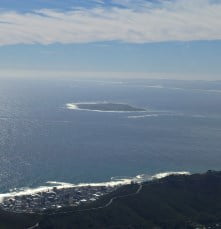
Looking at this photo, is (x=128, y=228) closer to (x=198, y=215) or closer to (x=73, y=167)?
(x=198, y=215)

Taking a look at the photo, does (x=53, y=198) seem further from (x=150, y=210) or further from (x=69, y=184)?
(x=150, y=210)

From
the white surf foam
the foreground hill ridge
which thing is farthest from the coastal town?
the foreground hill ridge

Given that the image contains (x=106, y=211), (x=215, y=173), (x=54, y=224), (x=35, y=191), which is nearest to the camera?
(x=54, y=224)

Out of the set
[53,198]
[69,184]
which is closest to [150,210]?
[53,198]

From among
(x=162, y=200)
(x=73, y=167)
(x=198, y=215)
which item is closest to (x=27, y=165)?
(x=73, y=167)

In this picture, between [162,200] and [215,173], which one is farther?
[215,173]

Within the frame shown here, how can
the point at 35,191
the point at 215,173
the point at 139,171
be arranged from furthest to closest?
1. the point at 139,171
2. the point at 215,173
3. the point at 35,191

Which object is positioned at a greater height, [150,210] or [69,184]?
[69,184]
